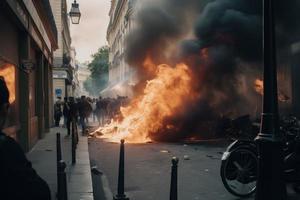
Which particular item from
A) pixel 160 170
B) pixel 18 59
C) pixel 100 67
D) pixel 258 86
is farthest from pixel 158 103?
pixel 100 67

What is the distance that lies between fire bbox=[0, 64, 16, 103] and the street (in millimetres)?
2532

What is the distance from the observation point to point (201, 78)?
16.9 m

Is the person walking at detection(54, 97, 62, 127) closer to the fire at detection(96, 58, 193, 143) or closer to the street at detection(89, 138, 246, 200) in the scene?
the fire at detection(96, 58, 193, 143)

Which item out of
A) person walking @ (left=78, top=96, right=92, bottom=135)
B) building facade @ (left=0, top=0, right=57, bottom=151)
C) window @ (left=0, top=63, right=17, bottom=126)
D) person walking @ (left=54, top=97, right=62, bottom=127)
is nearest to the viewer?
building facade @ (left=0, top=0, right=57, bottom=151)

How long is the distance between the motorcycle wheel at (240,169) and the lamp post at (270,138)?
4.59ft

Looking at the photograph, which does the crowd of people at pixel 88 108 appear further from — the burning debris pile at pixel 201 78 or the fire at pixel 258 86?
the fire at pixel 258 86

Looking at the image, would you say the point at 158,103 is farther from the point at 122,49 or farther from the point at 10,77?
the point at 122,49

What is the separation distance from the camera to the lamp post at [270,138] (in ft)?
16.8

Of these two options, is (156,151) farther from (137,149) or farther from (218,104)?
(218,104)

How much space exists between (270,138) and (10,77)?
7.06 meters

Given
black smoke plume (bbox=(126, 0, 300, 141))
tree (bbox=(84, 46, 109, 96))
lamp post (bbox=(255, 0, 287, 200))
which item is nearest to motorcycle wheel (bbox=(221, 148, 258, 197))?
lamp post (bbox=(255, 0, 287, 200))

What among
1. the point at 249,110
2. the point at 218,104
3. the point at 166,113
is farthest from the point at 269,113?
the point at 249,110

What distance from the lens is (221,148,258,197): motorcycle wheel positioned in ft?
21.7

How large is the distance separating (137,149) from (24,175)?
1135cm
